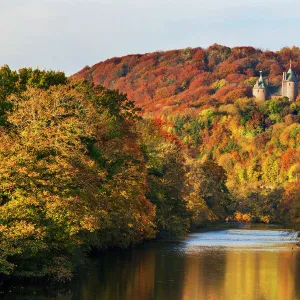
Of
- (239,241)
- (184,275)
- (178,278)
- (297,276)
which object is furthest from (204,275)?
(239,241)

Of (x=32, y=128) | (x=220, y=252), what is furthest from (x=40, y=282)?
Result: (x=220, y=252)

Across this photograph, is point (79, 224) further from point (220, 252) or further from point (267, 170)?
point (267, 170)

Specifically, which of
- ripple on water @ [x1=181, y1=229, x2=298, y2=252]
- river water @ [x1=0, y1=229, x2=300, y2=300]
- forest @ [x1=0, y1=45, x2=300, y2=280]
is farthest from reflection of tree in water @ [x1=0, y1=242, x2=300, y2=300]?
ripple on water @ [x1=181, y1=229, x2=298, y2=252]

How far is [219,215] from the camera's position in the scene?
110 meters

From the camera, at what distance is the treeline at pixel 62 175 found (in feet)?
119

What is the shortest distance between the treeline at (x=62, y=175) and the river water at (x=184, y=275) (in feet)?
4.39

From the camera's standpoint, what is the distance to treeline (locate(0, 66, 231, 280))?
36.2 m

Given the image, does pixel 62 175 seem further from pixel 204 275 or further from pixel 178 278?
pixel 204 275

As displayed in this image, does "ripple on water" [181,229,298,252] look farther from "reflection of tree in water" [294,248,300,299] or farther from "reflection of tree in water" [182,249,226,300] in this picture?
"reflection of tree in water" [294,248,300,299]

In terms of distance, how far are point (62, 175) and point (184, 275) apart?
11552 mm

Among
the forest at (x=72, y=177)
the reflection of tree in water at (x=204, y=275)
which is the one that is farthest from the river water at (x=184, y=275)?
the forest at (x=72, y=177)

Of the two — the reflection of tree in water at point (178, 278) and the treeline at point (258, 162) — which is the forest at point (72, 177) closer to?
the reflection of tree in water at point (178, 278)

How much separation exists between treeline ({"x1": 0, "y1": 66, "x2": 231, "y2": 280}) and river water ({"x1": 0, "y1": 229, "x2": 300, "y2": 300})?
4.39ft

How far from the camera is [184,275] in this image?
4547cm
